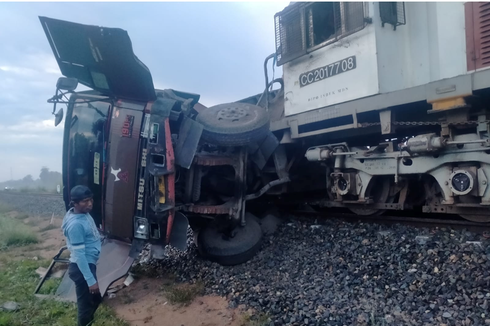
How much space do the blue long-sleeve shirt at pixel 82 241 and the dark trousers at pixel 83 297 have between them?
99 millimetres

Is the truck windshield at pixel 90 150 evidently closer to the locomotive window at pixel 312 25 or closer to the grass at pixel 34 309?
the grass at pixel 34 309

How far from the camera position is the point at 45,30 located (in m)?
4.81

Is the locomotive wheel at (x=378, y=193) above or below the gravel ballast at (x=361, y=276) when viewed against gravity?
above

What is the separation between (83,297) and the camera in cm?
374

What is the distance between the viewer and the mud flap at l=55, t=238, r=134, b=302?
15.5ft

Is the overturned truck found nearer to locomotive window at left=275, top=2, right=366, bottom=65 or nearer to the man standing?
locomotive window at left=275, top=2, right=366, bottom=65

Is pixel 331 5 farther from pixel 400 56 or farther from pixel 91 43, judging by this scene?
pixel 91 43

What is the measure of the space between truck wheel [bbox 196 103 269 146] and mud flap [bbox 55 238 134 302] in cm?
176

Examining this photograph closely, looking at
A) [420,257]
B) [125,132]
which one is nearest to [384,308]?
[420,257]

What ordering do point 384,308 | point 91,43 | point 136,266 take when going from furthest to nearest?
point 136,266 < point 91,43 < point 384,308

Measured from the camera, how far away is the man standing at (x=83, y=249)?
3.55m

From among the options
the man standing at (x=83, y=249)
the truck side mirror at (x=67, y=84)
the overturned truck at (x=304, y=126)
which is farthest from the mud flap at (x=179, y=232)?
the truck side mirror at (x=67, y=84)

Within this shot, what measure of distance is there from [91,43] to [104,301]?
9.79ft

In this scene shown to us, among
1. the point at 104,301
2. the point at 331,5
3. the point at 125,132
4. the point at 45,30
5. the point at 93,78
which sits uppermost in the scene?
the point at 331,5
